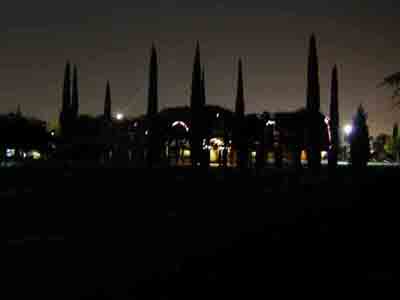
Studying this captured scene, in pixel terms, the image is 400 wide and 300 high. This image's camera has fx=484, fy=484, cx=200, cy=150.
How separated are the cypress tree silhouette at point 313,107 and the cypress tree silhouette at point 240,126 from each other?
5778mm

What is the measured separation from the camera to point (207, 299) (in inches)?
278

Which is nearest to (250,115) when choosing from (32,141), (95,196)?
(32,141)

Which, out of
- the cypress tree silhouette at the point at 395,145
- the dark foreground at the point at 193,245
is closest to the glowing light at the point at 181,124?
the dark foreground at the point at 193,245

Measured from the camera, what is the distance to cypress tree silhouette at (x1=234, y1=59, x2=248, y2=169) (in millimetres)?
42256

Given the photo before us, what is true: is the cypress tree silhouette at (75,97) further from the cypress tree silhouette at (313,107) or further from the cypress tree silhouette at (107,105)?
the cypress tree silhouette at (313,107)

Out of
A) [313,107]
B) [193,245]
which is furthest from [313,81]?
[193,245]

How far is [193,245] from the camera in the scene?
396 inches

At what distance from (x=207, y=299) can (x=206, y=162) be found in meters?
30.4

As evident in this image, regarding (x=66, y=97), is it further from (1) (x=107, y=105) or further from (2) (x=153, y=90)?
(2) (x=153, y=90)

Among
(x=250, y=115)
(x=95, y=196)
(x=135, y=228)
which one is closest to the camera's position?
(x=135, y=228)

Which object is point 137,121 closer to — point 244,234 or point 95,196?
point 95,196

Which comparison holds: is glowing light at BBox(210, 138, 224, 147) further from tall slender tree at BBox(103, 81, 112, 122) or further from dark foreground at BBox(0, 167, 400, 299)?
dark foreground at BBox(0, 167, 400, 299)

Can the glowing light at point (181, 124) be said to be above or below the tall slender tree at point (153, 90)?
below

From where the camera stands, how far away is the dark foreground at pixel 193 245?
24.9ft
